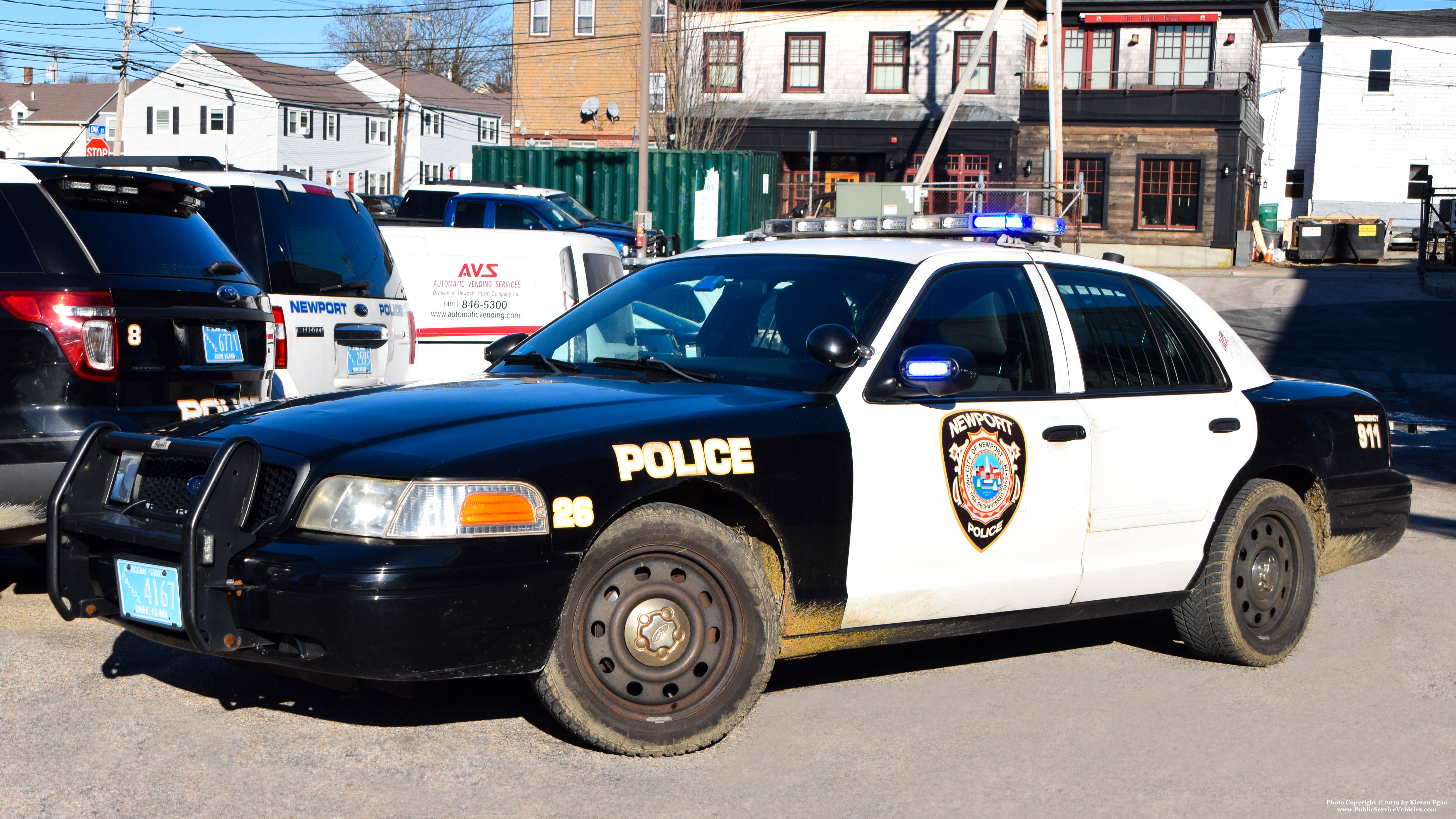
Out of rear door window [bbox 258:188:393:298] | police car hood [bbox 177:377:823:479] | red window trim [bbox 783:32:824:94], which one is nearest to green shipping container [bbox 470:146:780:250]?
red window trim [bbox 783:32:824:94]

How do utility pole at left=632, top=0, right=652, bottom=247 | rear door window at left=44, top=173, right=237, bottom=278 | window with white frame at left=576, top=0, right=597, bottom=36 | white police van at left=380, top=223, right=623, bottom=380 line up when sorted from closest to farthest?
rear door window at left=44, top=173, right=237, bottom=278 → white police van at left=380, top=223, right=623, bottom=380 → utility pole at left=632, top=0, right=652, bottom=247 → window with white frame at left=576, top=0, right=597, bottom=36

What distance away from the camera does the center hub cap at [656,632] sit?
4324mm

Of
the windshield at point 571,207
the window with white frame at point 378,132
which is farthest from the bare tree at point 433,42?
the windshield at point 571,207

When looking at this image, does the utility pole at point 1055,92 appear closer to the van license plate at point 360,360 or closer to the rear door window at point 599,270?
the rear door window at point 599,270

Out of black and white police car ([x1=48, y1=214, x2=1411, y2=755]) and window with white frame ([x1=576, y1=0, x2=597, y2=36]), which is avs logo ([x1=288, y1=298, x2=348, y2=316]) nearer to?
black and white police car ([x1=48, y1=214, x2=1411, y2=755])

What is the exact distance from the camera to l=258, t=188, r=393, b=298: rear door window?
328 inches

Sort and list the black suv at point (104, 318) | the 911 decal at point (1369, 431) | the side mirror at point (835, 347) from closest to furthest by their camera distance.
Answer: the side mirror at point (835, 347) → the black suv at point (104, 318) → the 911 decal at point (1369, 431)

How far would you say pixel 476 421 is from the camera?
4.38m

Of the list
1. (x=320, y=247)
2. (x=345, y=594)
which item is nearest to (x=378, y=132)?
(x=320, y=247)

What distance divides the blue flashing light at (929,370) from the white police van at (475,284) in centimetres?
692

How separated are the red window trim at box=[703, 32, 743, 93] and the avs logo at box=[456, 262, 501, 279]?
3109cm

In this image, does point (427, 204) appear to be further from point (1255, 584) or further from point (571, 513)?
point (571, 513)

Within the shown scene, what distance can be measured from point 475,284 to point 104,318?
18.3 feet

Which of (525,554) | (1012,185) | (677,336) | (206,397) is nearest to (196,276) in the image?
(206,397)
